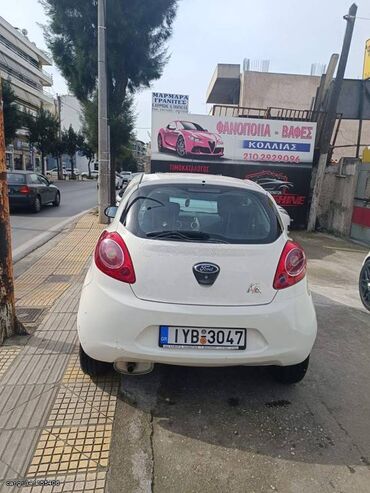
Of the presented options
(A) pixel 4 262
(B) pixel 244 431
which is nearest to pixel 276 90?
(A) pixel 4 262

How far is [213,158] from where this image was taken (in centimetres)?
1183

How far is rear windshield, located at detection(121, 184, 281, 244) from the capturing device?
2883 millimetres

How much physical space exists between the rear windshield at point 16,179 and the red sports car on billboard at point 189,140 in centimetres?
534

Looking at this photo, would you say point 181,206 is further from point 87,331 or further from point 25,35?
point 25,35

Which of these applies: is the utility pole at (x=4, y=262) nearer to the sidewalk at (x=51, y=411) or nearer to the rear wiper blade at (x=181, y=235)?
the sidewalk at (x=51, y=411)

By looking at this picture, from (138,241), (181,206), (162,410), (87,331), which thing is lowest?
(162,410)

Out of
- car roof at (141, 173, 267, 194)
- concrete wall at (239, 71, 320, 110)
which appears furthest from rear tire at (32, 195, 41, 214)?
concrete wall at (239, 71, 320, 110)

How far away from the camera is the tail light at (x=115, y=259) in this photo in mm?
2688

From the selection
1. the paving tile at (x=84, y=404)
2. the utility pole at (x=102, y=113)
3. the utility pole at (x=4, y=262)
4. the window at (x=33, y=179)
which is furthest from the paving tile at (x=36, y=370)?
the window at (x=33, y=179)

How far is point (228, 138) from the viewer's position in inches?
463

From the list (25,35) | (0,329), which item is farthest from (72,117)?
(0,329)

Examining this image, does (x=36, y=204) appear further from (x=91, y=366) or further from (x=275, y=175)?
(x=91, y=366)

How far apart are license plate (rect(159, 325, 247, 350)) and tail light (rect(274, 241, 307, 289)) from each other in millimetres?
425

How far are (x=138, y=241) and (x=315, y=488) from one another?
1755mm
